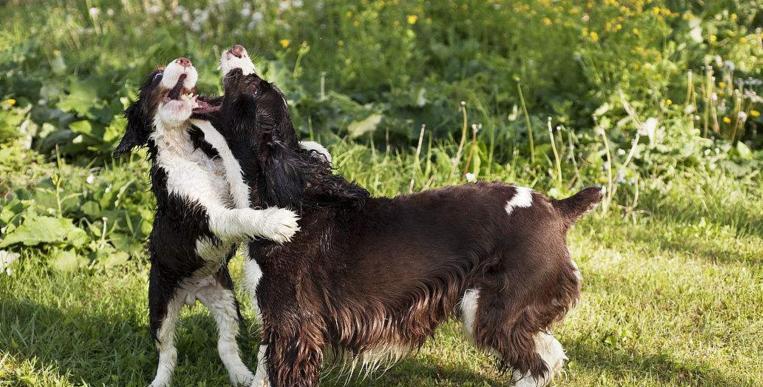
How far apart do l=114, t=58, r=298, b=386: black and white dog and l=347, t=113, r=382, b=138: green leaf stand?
235 cm

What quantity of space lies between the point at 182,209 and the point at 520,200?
116 cm

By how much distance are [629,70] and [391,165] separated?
157cm

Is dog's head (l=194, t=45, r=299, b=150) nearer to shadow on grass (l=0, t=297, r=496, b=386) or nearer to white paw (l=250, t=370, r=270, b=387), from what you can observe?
white paw (l=250, t=370, r=270, b=387)

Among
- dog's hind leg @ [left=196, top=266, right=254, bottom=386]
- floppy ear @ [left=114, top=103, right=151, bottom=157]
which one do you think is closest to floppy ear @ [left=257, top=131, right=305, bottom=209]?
floppy ear @ [left=114, top=103, right=151, bottom=157]

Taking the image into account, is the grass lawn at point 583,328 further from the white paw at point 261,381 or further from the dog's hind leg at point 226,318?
the white paw at point 261,381

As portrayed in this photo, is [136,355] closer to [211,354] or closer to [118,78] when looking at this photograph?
[211,354]

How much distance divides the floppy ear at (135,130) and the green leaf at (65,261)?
1.37 m

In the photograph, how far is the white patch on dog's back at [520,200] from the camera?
131 inches

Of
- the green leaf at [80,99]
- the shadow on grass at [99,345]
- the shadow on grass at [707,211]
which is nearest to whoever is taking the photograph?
the shadow on grass at [99,345]

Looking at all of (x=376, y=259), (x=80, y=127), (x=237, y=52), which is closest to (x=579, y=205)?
(x=376, y=259)

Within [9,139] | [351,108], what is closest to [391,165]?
[351,108]

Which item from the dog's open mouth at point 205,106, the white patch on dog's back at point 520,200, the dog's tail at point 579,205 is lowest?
the dog's tail at point 579,205

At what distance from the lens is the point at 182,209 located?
11.0ft

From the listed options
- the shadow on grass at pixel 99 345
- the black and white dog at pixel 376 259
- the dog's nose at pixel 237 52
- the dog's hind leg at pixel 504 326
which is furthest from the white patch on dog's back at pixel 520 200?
the shadow on grass at pixel 99 345
